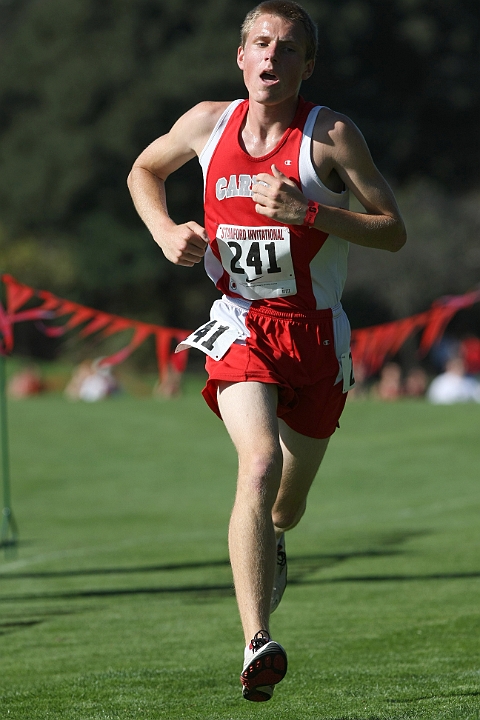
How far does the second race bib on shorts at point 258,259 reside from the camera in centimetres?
454

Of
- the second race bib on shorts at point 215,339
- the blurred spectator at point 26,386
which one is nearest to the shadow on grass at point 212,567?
the second race bib on shorts at point 215,339

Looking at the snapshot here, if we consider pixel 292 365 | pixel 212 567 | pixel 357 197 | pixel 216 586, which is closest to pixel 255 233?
pixel 357 197

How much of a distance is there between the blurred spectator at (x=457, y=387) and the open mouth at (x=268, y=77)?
2223cm

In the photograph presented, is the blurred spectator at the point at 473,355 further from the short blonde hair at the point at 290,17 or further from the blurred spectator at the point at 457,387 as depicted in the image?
the short blonde hair at the point at 290,17

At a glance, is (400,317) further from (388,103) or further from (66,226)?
(66,226)

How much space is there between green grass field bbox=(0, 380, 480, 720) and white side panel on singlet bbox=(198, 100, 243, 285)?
1716 mm

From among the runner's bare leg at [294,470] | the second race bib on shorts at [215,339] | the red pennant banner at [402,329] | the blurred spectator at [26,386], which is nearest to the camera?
the second race bib on shorts at [215,339]

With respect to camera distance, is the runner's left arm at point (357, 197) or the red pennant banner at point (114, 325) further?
the red pennant banner at point (114, 325)

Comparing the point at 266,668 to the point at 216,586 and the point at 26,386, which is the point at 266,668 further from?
the point at 26,386

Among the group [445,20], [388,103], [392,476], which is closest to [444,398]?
[392,476]

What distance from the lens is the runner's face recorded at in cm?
448

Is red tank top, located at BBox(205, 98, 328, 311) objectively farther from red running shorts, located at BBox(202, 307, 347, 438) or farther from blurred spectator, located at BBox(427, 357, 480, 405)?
blurred spectator, located at BBox(427, 357, 480, 405)

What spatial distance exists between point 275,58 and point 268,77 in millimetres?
77

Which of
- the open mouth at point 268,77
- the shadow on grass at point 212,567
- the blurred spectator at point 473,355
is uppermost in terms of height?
the open mouth at point 268,77
